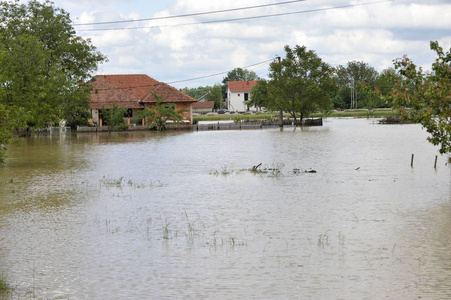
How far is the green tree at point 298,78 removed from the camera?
67.7 metres

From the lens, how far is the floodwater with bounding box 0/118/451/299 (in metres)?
9.16

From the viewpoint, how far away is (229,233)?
12820 mm

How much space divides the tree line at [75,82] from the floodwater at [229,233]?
277cm

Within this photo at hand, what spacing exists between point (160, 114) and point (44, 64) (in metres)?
33.8

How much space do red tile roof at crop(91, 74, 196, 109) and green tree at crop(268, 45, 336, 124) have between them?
10.8m

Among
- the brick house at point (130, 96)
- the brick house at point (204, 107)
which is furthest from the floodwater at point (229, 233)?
the brick house at point (204, 107)

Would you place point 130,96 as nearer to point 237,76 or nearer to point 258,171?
point 258,171

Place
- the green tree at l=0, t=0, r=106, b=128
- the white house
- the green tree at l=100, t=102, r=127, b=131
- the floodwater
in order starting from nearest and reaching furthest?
the floodwater
the green tree at l=0, t=0, r=106, b=128
the green tree at l=100, t=102, r=127, b=131
the white house

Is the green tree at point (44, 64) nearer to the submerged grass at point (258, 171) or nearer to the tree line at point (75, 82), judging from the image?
the tree line at point (75, 82)

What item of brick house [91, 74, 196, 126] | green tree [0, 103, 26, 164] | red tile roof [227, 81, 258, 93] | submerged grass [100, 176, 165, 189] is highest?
red tile roof [227, 81, 258, 93]

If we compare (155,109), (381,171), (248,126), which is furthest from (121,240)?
(248,126)

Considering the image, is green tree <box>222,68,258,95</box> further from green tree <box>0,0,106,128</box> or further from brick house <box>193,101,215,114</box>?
green tree <box>0,0,106,128</box>

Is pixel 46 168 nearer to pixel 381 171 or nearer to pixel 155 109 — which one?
pixel 381 171

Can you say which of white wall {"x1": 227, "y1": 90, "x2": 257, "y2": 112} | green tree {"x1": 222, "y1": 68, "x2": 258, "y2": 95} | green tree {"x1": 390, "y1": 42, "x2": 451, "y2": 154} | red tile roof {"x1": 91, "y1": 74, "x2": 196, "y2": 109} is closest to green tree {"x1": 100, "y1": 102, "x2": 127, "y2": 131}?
red tile roof {"x1": 91, "y1": 74, "x2": 196, "y2": 109}
